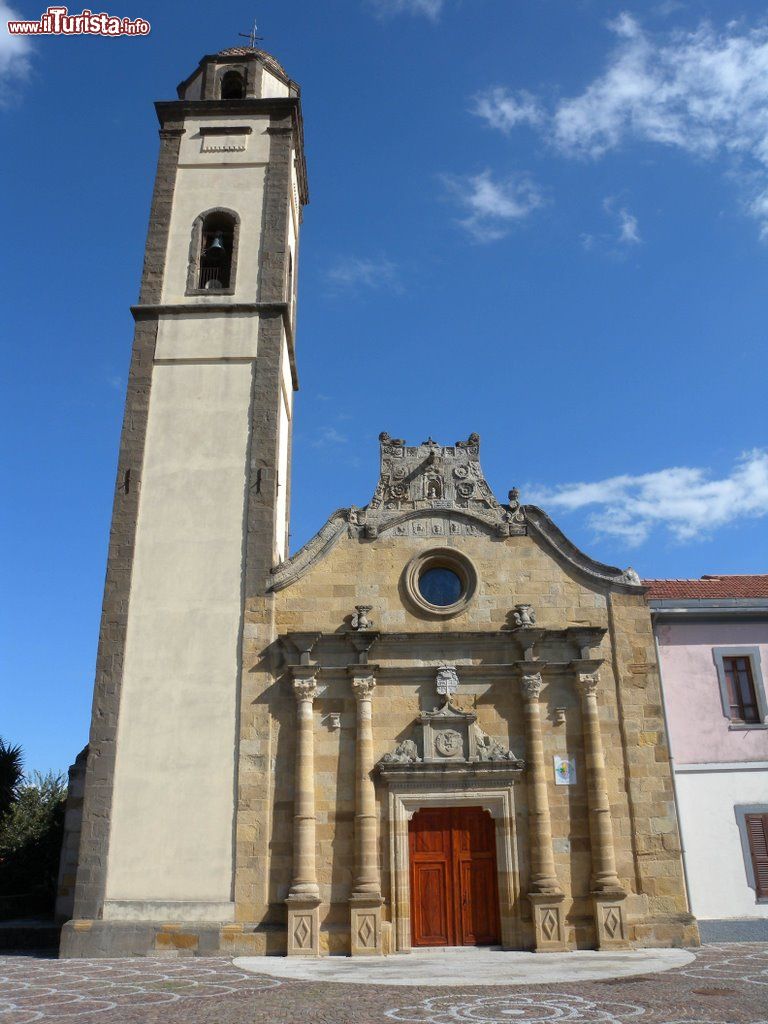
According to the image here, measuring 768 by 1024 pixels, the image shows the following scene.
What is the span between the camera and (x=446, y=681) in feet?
51.0

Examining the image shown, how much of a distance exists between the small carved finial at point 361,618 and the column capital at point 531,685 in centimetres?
299

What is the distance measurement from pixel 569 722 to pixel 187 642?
7.18m

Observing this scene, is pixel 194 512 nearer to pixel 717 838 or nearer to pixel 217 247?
pixel 217 247

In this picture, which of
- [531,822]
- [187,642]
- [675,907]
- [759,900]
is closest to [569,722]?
[531,822]

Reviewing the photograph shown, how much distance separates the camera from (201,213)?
19.5 meters

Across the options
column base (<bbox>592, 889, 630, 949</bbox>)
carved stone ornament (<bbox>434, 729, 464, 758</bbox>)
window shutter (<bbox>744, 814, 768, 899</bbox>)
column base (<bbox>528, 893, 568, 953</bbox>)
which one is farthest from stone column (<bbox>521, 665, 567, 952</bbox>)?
window shutter (<bbox>744, 814, 768, 899</bbox>)

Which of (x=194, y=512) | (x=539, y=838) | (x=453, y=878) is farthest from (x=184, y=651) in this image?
(x=539, y=838)

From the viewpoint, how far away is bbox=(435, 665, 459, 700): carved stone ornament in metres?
15.5

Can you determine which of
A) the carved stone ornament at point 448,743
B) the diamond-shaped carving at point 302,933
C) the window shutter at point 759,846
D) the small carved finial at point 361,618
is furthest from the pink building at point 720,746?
the diamond-shaped carving at point 302,933

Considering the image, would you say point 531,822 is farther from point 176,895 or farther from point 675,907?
point 176,895

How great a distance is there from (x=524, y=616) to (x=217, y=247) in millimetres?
10636

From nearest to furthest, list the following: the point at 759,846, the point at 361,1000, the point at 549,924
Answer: the point at 361,1000 → the point at 549,924 → the point at 759,846

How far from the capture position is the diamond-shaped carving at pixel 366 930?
13.8 metres

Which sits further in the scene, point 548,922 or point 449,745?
point 449,745
